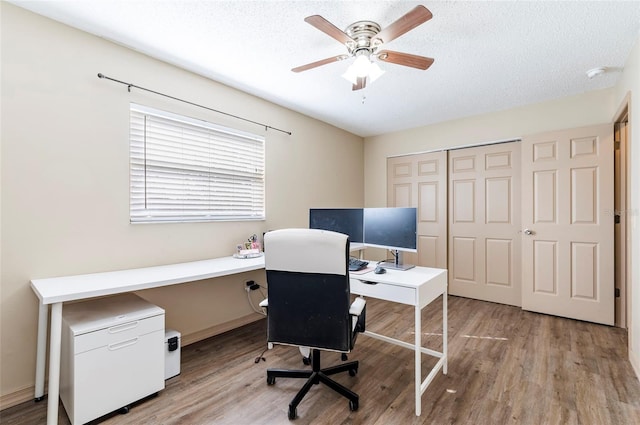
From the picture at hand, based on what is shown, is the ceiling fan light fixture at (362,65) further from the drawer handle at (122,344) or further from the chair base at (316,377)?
the drawer handle at (122,344)

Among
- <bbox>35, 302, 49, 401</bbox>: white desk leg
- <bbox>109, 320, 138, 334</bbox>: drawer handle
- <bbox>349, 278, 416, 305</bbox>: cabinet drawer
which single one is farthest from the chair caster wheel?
<bbox>35, 302, 49, 401</bbox>: white desk leg

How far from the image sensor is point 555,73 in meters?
2.74

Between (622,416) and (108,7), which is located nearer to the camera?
(622,416)

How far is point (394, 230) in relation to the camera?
2.29 meters

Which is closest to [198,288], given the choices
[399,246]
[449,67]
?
[399,246]

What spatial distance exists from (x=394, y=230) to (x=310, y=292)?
949 mm

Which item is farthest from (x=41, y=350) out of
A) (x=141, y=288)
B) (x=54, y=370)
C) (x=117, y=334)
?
(x=141, y=288)

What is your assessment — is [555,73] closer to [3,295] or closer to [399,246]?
[399,246]

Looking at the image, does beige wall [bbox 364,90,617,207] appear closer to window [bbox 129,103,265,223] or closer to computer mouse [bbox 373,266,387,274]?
window [bbox 129,103,265,223]

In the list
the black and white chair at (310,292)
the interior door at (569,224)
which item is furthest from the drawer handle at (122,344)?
the interior door at (569,224)

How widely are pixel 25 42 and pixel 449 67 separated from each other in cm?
317

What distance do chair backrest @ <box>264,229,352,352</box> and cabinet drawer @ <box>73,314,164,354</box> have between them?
0.79m

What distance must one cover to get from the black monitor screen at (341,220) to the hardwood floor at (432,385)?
3.41 feet

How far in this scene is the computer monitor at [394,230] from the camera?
2.18 metres
